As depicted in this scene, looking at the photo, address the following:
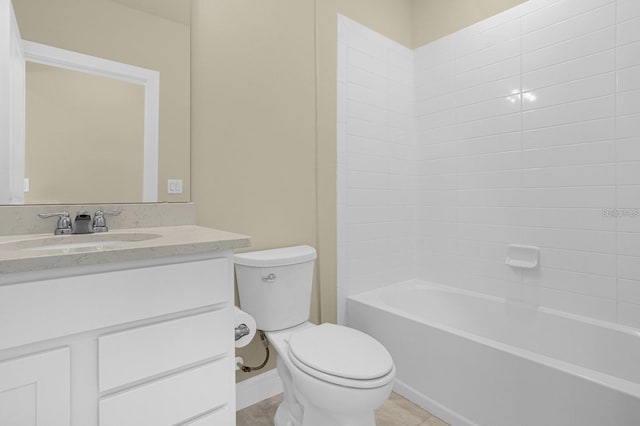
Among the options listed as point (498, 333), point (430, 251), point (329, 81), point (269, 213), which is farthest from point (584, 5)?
point (269, 213)

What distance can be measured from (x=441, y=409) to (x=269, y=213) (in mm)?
1335

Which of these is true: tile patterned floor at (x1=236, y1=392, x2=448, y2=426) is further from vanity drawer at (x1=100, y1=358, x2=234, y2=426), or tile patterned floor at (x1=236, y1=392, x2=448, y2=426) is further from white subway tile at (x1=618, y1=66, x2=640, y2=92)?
white subway tile at (x1=618, y1=66, x2=640, y2=92)

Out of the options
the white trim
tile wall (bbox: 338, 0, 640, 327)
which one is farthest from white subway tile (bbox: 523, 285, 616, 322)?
the white trim

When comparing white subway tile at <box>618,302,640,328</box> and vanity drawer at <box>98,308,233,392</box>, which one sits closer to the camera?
vanity drawer at <box>98,308,233,392</box>

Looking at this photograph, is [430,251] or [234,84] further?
[430,251]

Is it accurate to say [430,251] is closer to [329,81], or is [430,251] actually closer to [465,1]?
[329,81]

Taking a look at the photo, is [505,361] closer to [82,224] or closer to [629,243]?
[629,243]

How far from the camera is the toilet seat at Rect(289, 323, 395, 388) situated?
1167mm

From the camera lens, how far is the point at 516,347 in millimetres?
1837

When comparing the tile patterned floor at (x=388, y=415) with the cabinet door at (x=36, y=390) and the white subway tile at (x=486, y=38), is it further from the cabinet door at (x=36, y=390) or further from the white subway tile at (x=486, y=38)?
the white subway tile at (x=486, y=38)

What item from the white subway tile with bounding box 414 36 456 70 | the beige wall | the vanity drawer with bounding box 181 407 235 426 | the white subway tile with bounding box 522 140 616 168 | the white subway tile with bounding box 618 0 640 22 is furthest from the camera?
the white subway tile with bounding box 414 36 456 70

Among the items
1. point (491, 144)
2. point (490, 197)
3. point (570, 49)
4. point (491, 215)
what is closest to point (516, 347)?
point (491, 215)

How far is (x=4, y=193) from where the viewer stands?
119 centimetres

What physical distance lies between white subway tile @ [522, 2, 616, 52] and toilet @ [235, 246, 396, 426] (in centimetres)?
178
